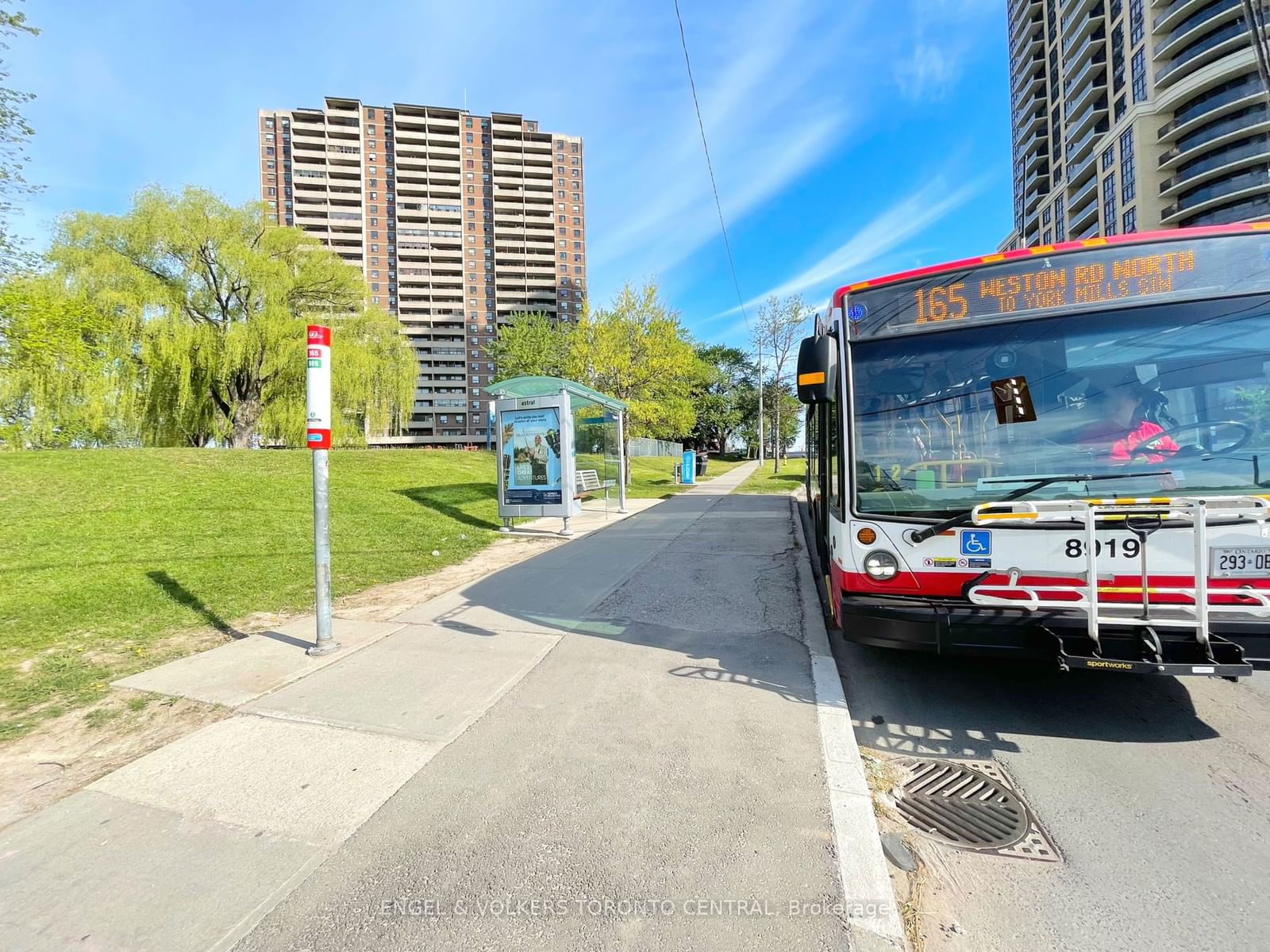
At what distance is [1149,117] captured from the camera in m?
49.0

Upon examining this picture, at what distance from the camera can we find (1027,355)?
11.3 ft

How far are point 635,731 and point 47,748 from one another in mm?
3307

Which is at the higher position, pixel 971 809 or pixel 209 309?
pixel 209 309

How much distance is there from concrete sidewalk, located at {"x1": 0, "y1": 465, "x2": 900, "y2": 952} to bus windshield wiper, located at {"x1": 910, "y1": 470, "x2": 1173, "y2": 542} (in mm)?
1293

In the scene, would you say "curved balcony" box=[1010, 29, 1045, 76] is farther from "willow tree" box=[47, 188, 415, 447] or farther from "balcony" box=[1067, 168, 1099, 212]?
"willow tree" box=[47, 188, 415, 447]

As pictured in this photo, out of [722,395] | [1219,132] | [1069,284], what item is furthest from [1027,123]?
→ [1069,284]

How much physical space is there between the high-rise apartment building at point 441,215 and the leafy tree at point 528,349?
144 feet

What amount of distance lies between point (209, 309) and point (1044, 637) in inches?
1094

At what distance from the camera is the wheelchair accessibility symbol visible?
325 cm

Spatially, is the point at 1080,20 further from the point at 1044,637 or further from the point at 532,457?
the point at 1044,637

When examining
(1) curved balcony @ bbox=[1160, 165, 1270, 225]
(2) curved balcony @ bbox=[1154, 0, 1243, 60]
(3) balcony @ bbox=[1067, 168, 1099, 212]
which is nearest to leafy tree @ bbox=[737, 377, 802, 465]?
(1) curved balcony @ bbox=[1160, 165, 1270, 225]

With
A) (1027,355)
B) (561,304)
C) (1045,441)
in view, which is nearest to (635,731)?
(1045,441)

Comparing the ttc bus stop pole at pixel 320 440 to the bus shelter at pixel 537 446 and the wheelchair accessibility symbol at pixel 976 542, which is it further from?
the bus shelter at pixel 537 446

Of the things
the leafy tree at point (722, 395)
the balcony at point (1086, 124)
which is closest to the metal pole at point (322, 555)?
the leafy tree at point (722, 395)
